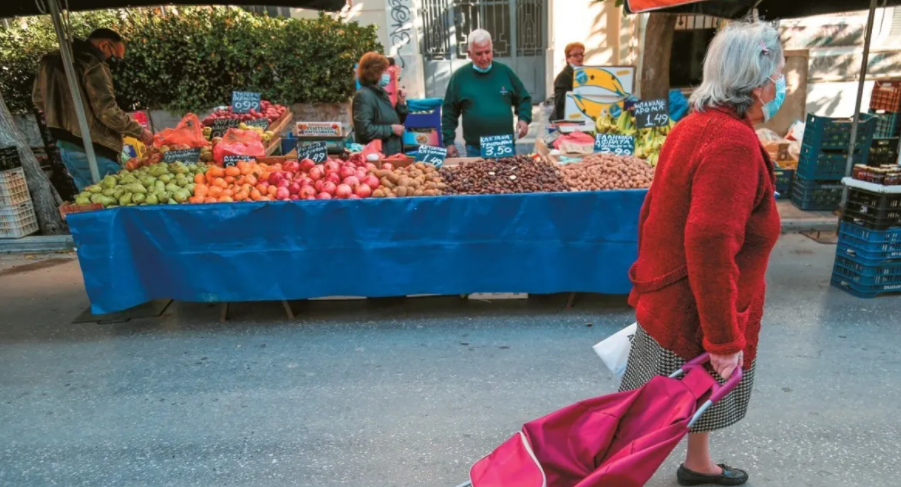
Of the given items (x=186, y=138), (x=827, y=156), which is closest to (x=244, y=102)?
(x=186, y=138)

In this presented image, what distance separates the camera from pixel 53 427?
137 inches

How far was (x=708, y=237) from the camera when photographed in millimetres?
1889

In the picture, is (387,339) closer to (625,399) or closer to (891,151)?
(625,399)

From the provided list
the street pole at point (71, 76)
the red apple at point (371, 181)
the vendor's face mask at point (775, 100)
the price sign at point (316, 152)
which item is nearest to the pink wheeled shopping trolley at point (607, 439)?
the vendor's face mask at point (775, 100)

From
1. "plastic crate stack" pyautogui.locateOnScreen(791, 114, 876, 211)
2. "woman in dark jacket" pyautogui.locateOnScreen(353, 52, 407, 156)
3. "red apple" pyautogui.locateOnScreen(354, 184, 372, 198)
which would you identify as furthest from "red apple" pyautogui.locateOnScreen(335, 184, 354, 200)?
"plastic crate stack" pyautogui.locateOnScreen(791, 114, 876, 211)

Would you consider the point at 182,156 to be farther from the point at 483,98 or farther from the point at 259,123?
the point at 483,98

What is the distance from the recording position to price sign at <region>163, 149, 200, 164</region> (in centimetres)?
552

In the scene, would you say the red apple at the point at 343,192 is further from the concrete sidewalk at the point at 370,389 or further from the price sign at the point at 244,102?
the price sign at the point at 244,102

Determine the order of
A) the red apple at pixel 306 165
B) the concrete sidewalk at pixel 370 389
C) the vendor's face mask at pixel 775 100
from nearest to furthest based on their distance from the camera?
the vendor's face mask at pixel 775 100 → the concrete sidewalk at pixel 370 389 → the red apple at pixel 306 165

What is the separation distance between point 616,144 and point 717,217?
368cm

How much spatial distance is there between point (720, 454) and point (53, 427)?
3.76 metres

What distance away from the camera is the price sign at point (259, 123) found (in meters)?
7.34

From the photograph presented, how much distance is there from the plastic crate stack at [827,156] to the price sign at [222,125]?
6809 millimetres

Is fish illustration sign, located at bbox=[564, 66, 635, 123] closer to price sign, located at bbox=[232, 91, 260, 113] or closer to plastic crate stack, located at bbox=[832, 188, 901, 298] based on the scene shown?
plastic crate stack, located at bbox=[832, 188, 901, 298]
